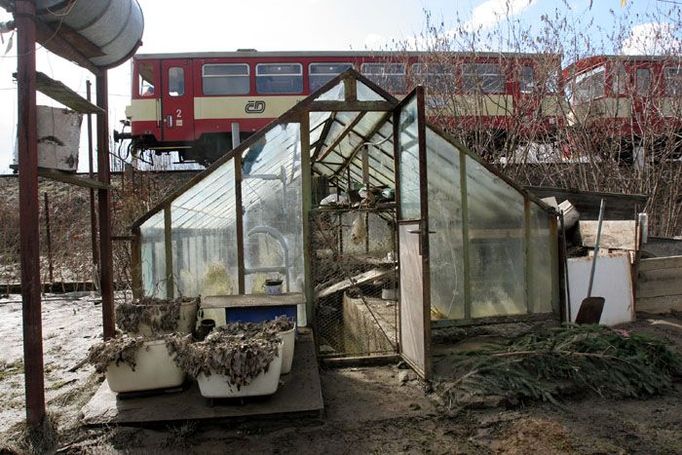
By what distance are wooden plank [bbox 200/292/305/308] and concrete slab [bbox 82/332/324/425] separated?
0.73 meters

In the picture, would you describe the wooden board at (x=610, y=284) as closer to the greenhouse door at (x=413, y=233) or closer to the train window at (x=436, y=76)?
the greenhouse door at (x=413, y=233)

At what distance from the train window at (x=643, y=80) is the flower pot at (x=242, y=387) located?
9203 mm

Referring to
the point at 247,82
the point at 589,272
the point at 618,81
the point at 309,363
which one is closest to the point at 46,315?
the point at 309,363

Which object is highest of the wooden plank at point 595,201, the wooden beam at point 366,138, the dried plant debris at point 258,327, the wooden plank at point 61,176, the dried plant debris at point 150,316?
the wooden beam at point 366,138

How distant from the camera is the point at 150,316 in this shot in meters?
4.14

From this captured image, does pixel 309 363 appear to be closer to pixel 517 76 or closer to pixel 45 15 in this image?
pixel 45 15

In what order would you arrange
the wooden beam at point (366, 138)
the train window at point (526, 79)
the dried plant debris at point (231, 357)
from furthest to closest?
the train window at point (526, 79) → the wooden beam at point (366, 138) → the dried plant debris at point (231, 357)

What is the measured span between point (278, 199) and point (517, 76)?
6662 mm

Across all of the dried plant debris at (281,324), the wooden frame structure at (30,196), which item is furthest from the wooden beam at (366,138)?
the wooden frame structure at (30,196)

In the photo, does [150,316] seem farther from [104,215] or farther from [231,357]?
[231,357]

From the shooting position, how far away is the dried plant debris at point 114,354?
11.3 ft

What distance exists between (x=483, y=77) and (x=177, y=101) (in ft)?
21.6

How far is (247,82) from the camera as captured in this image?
35.9 ft

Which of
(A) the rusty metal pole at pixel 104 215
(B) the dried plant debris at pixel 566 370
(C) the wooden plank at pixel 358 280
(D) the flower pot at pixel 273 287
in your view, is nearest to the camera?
(B) the dried plant debris at pixel 566 370
